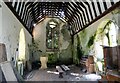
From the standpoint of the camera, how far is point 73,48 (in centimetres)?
1895

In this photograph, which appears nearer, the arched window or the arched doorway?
the arched doorway

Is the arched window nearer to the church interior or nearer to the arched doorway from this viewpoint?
the church interior

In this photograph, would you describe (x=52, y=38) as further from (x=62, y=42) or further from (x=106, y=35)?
(x=106, y=35)

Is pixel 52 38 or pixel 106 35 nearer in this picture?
pixel 106 35

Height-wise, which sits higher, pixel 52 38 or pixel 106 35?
pixel 52 38

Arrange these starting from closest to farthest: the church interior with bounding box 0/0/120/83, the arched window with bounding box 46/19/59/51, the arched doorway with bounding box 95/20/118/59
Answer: the church interior with bounding box 0/0/120/83
the arched doorway with bounding box 95/20/118/59
the arched window with bounding box 46/19/59/51

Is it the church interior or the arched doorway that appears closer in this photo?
the church interior

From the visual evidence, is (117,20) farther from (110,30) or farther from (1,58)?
(1,58)

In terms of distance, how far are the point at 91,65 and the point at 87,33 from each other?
2.35 metres

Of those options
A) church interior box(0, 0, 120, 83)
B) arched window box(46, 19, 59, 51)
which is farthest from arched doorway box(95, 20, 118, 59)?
arched window box(46, 19, 59, 51)

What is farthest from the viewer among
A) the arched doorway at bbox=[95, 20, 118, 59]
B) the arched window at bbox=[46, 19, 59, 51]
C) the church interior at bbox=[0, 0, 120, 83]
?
the arched window at bbox=[46, 19, 59, 51]

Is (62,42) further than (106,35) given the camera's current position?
Yes

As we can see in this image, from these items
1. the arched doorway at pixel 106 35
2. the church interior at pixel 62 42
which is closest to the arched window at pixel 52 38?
the church interior at pixel 62 42

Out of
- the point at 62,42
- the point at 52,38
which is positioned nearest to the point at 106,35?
the point at 62,42
